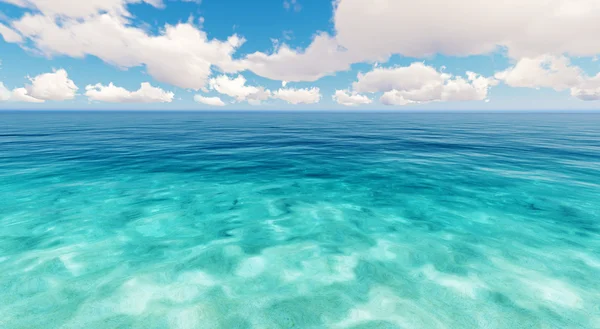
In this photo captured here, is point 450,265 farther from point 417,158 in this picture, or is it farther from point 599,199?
point 417,158

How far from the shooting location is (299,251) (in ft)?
29.0

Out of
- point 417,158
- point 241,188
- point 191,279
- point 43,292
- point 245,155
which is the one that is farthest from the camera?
point 245,155

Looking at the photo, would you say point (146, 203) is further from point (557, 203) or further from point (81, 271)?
point (557, 203)

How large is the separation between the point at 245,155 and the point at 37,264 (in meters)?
18.5

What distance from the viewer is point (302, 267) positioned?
26.2 ft

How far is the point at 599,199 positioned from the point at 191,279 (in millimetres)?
19424

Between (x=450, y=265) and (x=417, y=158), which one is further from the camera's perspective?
(x=417, y=158)

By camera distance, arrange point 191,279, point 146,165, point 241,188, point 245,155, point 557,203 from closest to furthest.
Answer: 1. point 191,279
2. point 557,203
3. point 241,188
4. point 146,165
5. point 245,155

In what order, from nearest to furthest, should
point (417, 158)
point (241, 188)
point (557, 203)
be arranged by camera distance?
point (557, 203)
point (241, 188)
point (417, 158)

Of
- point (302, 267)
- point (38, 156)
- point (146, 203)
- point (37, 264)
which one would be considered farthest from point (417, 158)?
point (38, 156)

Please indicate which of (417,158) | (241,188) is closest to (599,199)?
(417,158)

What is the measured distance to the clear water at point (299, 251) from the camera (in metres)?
6.23

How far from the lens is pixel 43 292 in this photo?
675 cm

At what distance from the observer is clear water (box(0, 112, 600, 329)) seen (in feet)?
20.4
